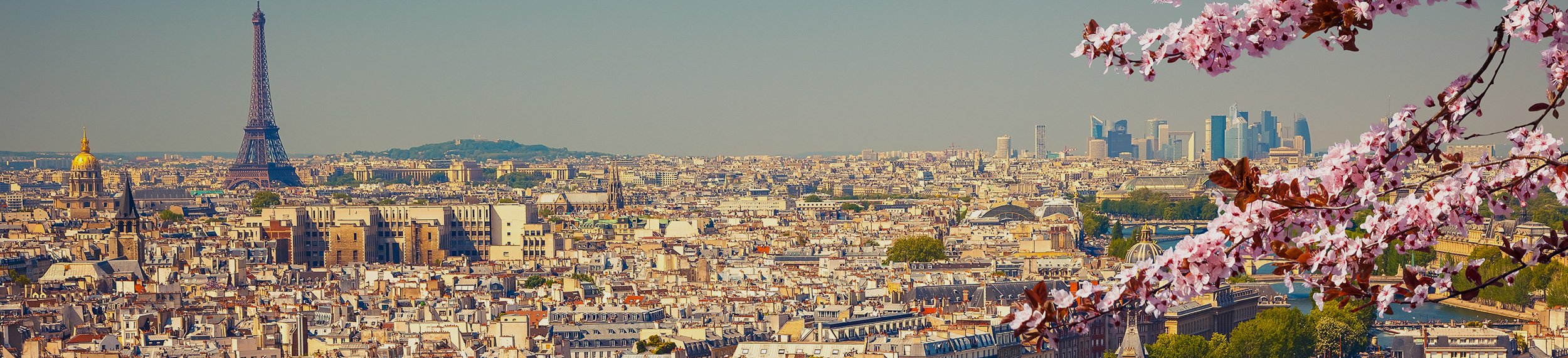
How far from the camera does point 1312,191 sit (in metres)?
3.85

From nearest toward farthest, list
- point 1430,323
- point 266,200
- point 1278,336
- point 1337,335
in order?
point 1278,336
point 1337,335
point 1430,323
point 266,200

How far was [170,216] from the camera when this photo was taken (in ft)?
305

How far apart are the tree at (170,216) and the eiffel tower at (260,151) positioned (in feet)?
123

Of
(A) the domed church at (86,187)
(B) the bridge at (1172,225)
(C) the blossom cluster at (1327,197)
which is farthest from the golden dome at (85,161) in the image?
(C) the blossom cluster at (1327,197)

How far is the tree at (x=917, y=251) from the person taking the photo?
62031 millimetres

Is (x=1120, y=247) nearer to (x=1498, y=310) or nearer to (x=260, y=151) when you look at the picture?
(x=1498, y=310)

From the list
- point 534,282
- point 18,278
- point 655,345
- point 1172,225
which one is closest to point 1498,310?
point 655,345

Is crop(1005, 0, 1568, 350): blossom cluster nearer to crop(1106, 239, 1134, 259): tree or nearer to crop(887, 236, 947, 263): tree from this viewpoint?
crop(887, 236, 947, 263): tree

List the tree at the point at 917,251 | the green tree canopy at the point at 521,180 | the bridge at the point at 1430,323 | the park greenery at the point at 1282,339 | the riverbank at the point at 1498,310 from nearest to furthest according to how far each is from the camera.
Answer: the park greenery at the point at 1282,339 < the bridge at the point at 1430,323 < the riverbank at the point at 1498,310 < the tree at the point at 917,251 < the green tree canopy at the point at 521,180

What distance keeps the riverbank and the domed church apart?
214ft

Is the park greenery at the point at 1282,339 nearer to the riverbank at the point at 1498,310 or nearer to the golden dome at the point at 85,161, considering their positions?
the riverbank at the point at 1498,310

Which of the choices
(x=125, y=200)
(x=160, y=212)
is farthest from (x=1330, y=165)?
(x=160, y=212)

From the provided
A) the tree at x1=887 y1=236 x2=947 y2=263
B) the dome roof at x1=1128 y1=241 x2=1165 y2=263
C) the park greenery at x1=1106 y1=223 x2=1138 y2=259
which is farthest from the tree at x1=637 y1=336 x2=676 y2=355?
the park greenery at x1=1106 y1=223 x2=1138 y2=259

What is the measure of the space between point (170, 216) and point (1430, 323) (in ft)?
217
